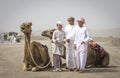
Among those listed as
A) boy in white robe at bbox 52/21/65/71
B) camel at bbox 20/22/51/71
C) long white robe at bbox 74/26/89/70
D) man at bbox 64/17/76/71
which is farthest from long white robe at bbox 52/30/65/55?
camel at bbox 20/22/51/71

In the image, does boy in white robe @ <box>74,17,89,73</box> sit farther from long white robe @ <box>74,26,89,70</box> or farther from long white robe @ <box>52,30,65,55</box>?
long white robe @ <box>52,30,65,55</box>

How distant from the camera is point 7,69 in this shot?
38.4ft

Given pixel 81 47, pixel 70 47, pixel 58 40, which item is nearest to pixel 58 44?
pixel 58 40

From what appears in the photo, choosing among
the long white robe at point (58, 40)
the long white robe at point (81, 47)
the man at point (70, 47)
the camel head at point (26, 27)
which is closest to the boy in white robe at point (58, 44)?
the long white robe at point (58, 40)

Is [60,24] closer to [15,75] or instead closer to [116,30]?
[15,75]

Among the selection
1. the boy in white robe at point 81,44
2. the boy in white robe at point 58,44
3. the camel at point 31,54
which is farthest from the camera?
the camel at point 31,54

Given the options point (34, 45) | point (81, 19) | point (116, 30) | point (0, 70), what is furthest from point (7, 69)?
point (116, 30)

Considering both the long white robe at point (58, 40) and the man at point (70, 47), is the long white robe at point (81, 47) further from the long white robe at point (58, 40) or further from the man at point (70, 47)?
the long white robe at point (58, 40)

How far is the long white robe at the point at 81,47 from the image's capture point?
1103 centimetres

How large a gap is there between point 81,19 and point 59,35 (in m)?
0.91

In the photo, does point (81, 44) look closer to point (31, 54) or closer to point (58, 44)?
point (58, 44)

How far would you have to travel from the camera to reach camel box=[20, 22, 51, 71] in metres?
11.6

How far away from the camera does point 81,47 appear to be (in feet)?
36.2

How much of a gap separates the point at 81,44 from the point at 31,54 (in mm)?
1691
